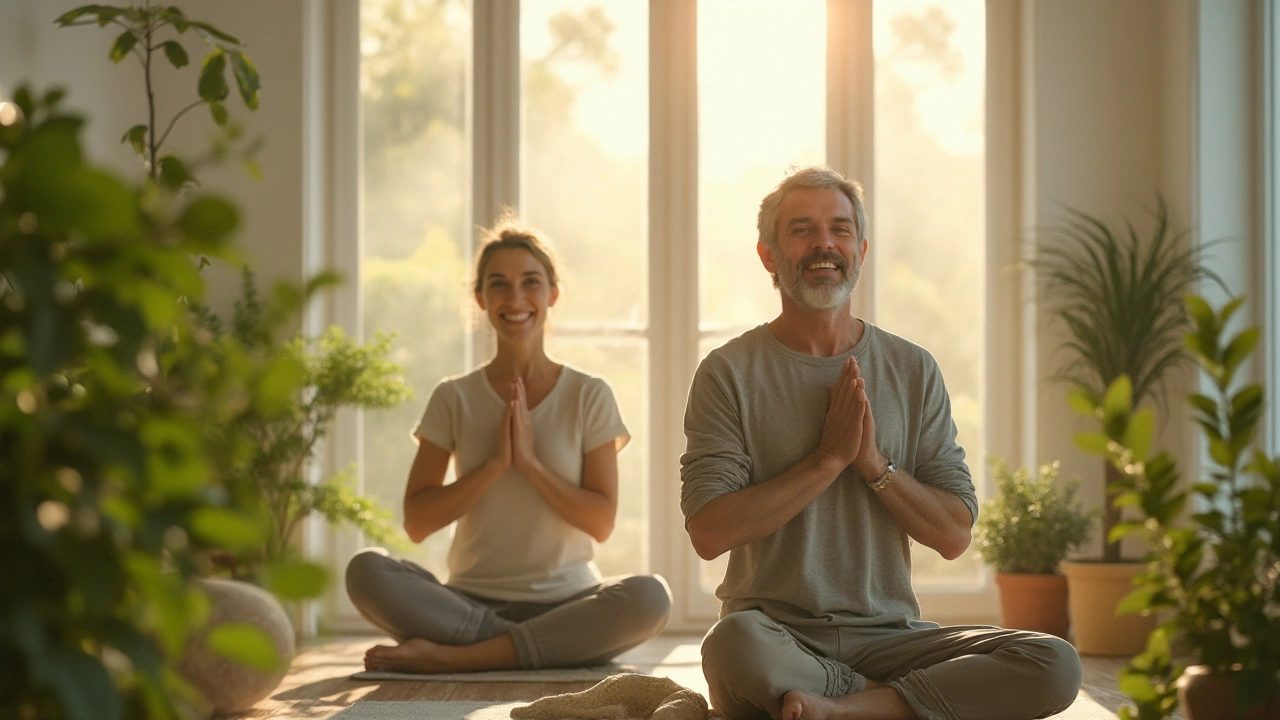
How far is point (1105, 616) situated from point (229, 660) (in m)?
2.63

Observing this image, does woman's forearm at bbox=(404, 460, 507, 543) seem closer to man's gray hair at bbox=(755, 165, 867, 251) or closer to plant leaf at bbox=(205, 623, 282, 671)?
man's gray hair at bbox=(755, 165, 867, 251)

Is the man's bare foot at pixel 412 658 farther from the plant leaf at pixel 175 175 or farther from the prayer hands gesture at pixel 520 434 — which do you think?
the plant leaf at pixel 175 175

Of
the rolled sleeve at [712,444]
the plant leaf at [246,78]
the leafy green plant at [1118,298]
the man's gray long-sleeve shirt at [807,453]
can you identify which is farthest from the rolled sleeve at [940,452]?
the plant leaf at [246,78]

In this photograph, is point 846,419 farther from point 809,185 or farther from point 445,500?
point 445,500

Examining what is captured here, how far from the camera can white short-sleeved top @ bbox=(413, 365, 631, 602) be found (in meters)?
3.63

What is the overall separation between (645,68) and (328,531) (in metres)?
2.12

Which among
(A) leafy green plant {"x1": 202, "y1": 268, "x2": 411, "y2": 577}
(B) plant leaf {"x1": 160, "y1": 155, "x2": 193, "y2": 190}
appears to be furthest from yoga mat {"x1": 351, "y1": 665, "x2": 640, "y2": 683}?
(B) plant leaf {"x1": 160, "y1": 155, "x2": 193, "y2": 190}

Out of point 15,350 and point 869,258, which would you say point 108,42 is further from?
point 15,350

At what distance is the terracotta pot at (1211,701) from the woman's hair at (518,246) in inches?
107

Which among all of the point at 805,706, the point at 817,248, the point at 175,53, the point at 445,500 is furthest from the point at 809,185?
the point at 175,53

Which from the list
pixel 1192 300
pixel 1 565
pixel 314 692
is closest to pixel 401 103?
pixel 314 692

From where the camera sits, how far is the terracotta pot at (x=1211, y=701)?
1.21m

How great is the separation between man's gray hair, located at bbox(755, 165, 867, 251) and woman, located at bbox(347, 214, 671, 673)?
1.03 m

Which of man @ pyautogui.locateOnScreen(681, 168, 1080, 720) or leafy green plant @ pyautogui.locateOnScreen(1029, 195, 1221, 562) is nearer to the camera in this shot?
man @ pyautogui.locateOnScreen(681, 168, 1080, 720)
